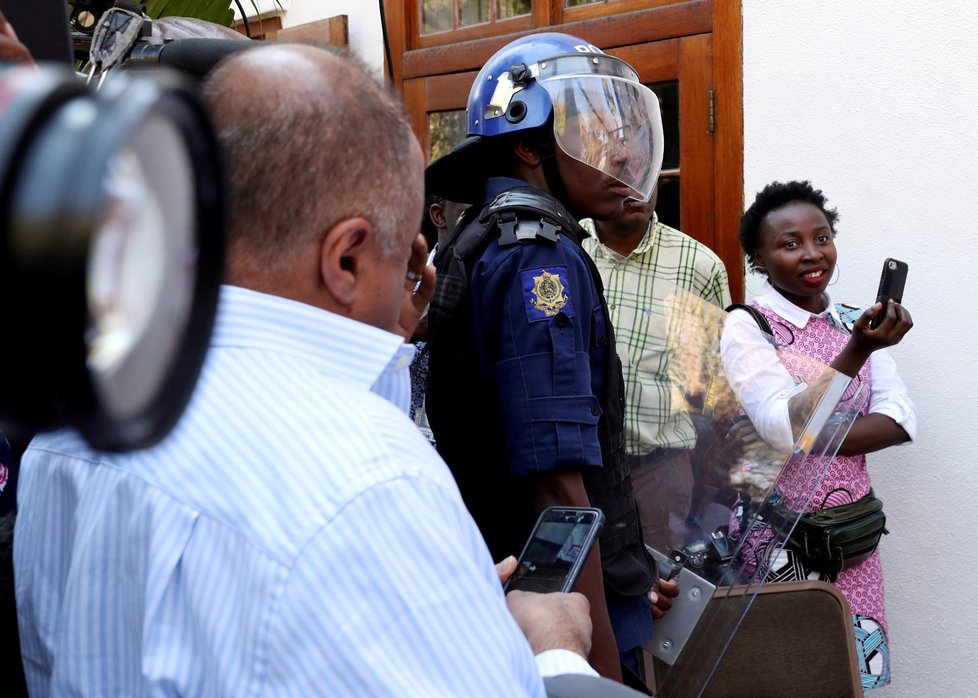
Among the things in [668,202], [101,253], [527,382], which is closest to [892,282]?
[668,202]

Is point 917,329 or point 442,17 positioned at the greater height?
point 442,17

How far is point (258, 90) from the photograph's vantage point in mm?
952

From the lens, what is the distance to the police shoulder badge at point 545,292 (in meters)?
1.85

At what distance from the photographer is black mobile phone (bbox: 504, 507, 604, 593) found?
4.29ft

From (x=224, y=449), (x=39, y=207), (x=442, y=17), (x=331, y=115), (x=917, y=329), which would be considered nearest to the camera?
(x=39, y=207)

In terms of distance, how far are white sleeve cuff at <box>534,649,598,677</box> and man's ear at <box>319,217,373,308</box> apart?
42cm

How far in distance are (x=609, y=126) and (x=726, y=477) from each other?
2.54 ft

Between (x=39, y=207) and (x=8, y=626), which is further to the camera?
(x=8, y=626)

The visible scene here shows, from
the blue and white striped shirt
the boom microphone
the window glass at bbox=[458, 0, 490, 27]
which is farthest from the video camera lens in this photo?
the window glass at bbox=[458, 0, 490, 27]

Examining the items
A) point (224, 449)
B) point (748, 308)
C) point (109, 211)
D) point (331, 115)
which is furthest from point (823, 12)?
point (109, 211)

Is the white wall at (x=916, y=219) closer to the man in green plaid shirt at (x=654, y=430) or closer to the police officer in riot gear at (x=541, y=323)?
the man in green plaid shirt at (x=654, y=430)

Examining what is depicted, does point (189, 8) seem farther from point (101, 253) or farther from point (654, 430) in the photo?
point (101, 253)

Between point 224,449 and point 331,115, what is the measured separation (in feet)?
1.01

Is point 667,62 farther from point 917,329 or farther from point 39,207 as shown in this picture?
point 39,207
